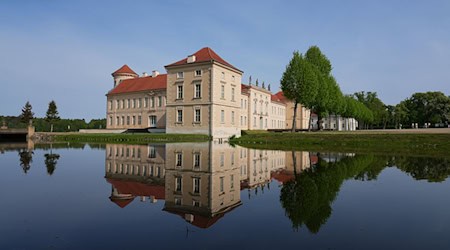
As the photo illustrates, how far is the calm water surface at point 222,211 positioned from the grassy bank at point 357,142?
1542 cm

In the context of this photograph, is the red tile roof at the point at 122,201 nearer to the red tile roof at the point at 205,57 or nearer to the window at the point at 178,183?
the window at the point at 178,183

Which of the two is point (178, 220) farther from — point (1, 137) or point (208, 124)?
point (1, 137)

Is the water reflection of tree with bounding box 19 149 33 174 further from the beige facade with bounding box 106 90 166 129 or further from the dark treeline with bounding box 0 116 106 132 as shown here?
the dark treeline with bounding box 0 116 106 132

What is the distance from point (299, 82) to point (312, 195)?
3616 cm

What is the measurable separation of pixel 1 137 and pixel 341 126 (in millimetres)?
80755

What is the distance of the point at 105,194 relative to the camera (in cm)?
814

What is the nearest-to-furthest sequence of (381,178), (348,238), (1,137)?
(348,238) < (381,178) < (1,137)

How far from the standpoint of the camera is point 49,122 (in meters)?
67.6

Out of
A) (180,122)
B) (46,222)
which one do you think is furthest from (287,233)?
(180,122)

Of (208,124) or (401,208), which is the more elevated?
(208,124)

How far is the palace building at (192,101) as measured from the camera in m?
41.6

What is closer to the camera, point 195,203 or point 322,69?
point 195,203

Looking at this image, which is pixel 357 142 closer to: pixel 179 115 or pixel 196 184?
pixel 196 184

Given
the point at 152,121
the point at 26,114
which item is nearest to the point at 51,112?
the point at 26,114
